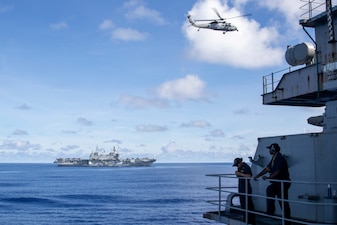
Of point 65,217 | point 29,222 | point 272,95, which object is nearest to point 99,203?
point 65,217

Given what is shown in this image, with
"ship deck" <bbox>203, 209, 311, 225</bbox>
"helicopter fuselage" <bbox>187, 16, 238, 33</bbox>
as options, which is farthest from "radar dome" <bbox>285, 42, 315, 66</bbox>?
"helicopter fuselage" <bbox>187, 16, 238, 33</bbox>

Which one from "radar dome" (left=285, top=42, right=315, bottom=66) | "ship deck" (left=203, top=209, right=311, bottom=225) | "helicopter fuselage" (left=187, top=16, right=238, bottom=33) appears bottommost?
"ship deck" (left=203, top=209, right=311, bottom=225)

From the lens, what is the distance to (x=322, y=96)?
15.1 m

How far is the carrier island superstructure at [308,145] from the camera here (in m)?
9.94

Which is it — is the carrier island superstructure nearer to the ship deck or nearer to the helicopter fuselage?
the ship deck

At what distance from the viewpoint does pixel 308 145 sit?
408 inches

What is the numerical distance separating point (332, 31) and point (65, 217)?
154ft

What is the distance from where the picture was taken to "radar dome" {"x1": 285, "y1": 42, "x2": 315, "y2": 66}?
15.6 m

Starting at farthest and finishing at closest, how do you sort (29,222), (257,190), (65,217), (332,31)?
(65,217) < (29,222) < (332,31) < (257,190)

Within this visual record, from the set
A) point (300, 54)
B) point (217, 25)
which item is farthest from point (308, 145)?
point (217, 25)

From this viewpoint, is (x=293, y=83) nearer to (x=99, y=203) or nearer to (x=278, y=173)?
(x=278, y=173)

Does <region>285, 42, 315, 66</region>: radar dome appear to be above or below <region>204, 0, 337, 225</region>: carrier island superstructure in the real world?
above

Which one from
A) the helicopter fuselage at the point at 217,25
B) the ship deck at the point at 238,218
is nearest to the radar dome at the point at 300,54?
the ship deck at the point at 238,218

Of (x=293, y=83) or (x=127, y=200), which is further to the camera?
(x=127, y=200)
